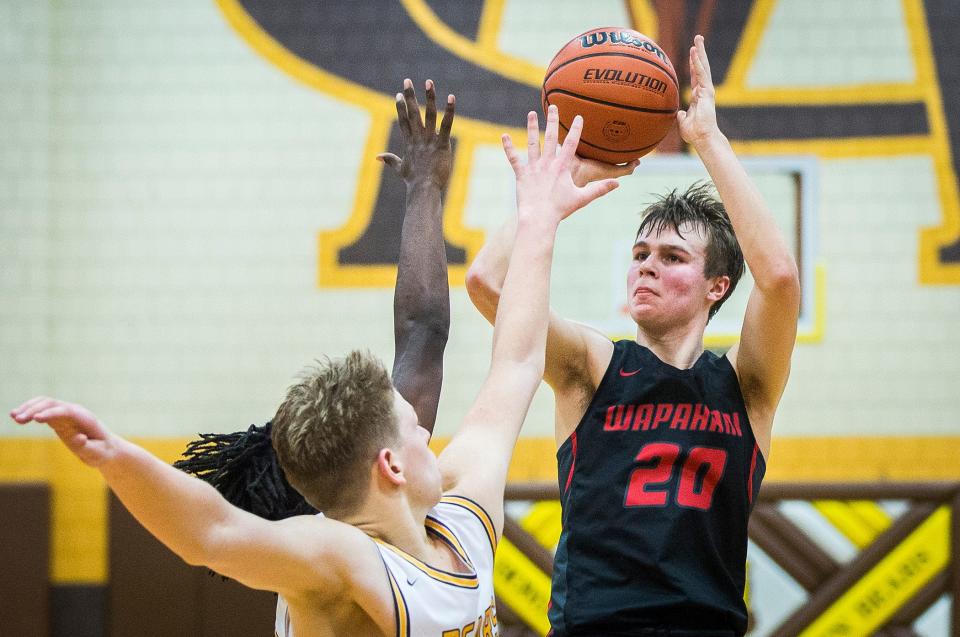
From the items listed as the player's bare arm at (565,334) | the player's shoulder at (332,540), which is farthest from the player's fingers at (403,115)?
the player's shoulder at (332,540)

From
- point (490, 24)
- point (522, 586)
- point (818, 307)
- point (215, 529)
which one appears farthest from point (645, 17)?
point (215, 529)

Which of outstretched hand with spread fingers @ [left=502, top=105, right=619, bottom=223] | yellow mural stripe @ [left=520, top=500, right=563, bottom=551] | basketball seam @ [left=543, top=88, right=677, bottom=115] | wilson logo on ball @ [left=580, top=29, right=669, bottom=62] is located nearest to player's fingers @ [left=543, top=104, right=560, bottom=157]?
outstretched hand with spread fingers @ [left=502, top=105, right=619, bottom=223]

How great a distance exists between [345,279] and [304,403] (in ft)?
14.4

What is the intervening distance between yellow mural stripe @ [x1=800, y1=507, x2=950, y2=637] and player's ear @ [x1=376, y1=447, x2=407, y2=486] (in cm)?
440

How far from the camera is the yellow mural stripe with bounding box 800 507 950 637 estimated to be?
18.4 feet

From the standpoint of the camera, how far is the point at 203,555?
154 cm

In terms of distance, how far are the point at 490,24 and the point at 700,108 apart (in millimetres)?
3828

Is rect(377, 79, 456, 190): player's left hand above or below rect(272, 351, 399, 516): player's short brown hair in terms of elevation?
above

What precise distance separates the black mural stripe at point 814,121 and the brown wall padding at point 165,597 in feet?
12.5

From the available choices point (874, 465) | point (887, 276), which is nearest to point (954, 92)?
point (887, 276)

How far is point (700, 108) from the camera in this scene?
2.63m

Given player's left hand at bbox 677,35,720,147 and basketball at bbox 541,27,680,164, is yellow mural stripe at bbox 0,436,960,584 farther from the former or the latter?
player's left hand at bbox 677,35,720,147

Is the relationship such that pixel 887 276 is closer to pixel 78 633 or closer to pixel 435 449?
pixel 435 449

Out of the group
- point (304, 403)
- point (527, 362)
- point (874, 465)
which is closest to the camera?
point (304, 403)
